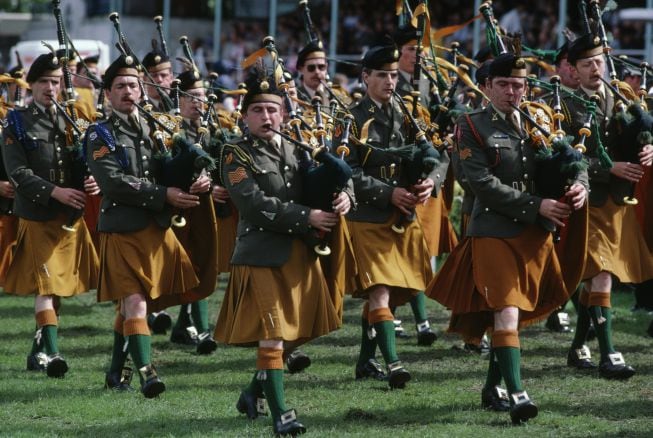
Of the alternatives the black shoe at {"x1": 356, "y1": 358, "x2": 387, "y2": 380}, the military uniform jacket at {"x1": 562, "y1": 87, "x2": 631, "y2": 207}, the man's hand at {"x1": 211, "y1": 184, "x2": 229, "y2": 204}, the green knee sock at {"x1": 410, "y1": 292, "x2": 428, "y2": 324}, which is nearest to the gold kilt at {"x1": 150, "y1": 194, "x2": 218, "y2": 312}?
the man's hand at {"x1": 211, "y1": 184, "x2": 229, "y2": 204}

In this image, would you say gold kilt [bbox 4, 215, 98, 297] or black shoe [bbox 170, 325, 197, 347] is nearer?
gold kilt [bbox 4, 215, 98, 297]

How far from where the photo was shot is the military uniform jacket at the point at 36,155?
8094mm

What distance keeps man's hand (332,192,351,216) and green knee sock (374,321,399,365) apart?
1339mm

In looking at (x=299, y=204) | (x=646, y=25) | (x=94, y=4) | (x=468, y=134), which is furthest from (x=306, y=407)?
(x=94, y=4)

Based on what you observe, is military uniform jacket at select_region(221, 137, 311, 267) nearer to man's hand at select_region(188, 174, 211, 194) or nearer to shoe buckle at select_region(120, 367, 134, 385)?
man's hand at select_region(188, 174, 211, 194)

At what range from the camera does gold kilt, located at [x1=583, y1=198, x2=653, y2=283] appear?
25.5 feet

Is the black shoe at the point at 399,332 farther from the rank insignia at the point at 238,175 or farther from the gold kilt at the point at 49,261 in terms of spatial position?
the rank insignia at the point at 238,175

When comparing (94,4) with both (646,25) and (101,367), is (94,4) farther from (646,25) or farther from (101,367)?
(101,367)

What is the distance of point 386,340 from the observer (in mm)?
7477

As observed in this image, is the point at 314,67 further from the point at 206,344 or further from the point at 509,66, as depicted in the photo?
the point at 509,66

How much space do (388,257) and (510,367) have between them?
1334 mm

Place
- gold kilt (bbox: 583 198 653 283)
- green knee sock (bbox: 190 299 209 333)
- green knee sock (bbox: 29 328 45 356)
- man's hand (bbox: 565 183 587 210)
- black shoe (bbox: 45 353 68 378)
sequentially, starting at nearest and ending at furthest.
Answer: man's hand (bbox: 565 183 587 210)
gold kilt (bbox: 583 198 653 283)
black shoe (bbox: 45 353 68 378)
green knee sock (bbox: 29 328 45 356)
green knee sock (bbox: 190 299 209 333)

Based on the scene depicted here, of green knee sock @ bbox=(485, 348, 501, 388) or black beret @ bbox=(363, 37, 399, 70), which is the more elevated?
black beret @ bbox=(363, 37, 399, 70)

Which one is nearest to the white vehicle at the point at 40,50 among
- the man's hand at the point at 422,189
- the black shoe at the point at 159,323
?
the black shoe at the point at 159,323
